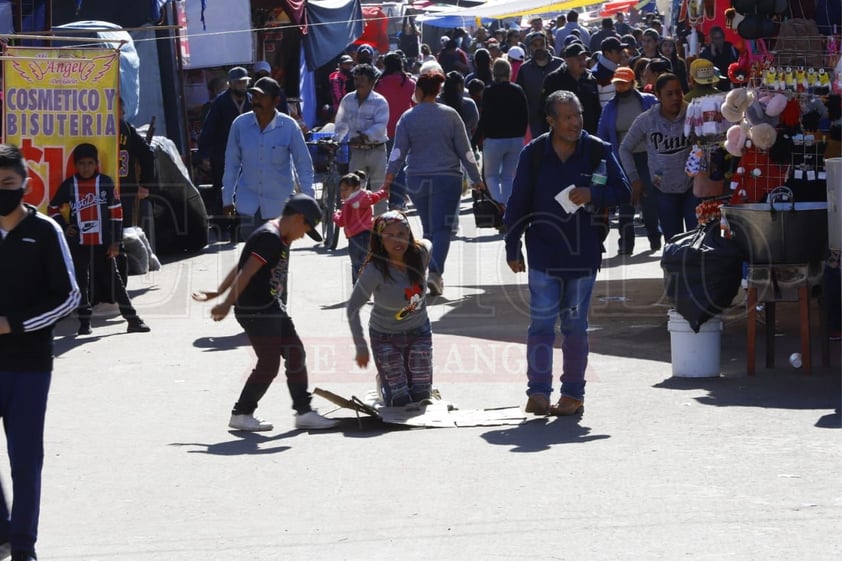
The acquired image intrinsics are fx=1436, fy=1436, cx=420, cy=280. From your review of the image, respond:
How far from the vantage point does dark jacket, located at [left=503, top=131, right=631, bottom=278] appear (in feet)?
26.7

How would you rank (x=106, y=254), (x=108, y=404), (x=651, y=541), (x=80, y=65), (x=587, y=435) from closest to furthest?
(x=651, y=541) < (x=587, y=435) < (x=108, y=404) < (x=106, y=254) < (x=80, y=65)

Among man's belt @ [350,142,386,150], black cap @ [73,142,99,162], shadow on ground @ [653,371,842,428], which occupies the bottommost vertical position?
shadow on ground @ [653,371,842,428]

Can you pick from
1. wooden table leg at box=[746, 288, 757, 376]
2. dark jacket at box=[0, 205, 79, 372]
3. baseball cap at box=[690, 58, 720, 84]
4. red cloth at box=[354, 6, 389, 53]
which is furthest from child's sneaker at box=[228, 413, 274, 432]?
red cloth at box=[354, 6, 389, 53]

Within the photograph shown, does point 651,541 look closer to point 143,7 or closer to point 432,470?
point 432,470

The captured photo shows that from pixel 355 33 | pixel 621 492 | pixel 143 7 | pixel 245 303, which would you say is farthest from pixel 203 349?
pixel 355 33

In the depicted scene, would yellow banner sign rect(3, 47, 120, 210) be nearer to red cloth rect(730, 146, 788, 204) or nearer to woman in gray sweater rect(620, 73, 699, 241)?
woman in gray sweater rect(620, 73, 699, 241)

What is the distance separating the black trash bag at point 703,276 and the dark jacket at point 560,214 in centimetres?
112

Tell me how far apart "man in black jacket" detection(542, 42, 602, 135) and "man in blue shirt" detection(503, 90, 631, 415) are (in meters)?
7.75

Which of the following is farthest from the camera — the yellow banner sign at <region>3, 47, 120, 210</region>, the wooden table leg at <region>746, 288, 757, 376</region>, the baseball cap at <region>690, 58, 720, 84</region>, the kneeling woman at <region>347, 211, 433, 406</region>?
the yellow banner sign at <region>3, 47, 120, 210</region>

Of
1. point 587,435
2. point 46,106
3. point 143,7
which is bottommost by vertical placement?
point 587,435

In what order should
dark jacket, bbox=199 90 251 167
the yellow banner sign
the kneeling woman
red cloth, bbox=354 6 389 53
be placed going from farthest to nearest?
red cloth, bbox=354 6 389 53
dark jacket, bbox=199 90 251 167
the yellow banner sign
the kneeling woman

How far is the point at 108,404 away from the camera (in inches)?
351

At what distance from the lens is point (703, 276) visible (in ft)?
30.0

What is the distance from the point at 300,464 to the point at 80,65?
249 inches
